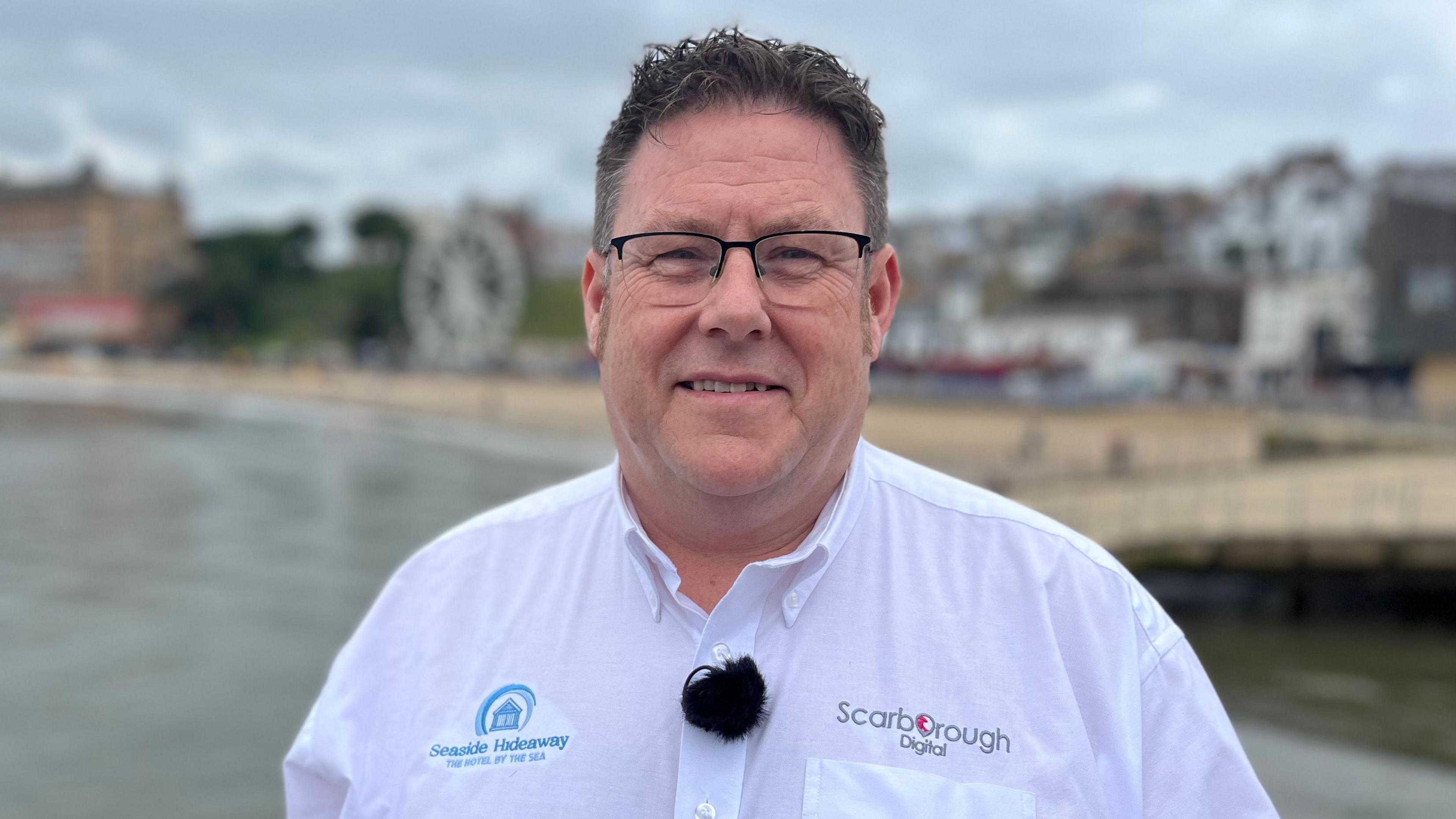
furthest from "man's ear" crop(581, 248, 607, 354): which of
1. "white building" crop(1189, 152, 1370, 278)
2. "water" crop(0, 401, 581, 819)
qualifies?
"white building" crop(1189, 152, 1370, 278)

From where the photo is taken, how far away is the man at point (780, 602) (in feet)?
4.56

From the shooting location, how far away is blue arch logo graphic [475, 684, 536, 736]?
4.87 feet

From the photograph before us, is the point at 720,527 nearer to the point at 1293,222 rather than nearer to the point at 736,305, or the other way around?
the point at 736,305

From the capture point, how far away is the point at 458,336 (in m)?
53.6

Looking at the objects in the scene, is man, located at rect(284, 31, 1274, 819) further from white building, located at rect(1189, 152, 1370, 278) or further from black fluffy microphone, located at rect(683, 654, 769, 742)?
white building, located at rect(1189, 152, 1370, 278)

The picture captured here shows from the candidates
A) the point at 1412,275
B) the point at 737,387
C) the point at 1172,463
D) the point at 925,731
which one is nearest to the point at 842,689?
the point at 925,731

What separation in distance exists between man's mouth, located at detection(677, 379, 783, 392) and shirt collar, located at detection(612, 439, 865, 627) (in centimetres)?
21

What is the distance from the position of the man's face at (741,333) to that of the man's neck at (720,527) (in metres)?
0.04

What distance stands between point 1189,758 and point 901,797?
0.39 meters

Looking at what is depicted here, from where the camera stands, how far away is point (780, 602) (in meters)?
1.48

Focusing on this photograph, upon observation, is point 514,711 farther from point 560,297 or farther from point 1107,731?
point 560,297

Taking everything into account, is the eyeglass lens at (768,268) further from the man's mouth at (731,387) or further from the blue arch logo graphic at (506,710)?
the blue arch logo graphic at (506,710)

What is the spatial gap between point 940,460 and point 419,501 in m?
13.2

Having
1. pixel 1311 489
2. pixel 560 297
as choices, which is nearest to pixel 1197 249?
pixel 560 297
